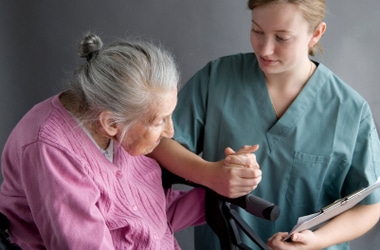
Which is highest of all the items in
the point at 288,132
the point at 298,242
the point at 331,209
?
the point at 288,132

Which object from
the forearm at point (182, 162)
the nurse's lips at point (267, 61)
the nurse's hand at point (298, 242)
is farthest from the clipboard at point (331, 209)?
the nurse's lips at point (267, 61)

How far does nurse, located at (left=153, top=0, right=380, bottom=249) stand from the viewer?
44.1 inches

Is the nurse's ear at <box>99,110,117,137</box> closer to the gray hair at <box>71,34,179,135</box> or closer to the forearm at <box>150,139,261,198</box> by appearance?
the gray hair at <box>71,34,179,135</box>

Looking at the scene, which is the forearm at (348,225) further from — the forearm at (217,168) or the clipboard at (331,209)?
the forearm at (217,168)

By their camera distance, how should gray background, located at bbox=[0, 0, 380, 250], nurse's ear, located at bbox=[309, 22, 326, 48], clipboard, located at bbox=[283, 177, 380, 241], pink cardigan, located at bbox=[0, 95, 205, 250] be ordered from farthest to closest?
→ gray background, located at bbox=[0, 0, 380, 250] → nurse's ear, located at bbox=[309, 22, 326, 48] → clipboard, located at bbox=[283, 177, 380, 241] → pink cardigan, located at bbox=[0, 95, 205, 250]

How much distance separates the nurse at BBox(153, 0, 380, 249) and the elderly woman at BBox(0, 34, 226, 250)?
203mm

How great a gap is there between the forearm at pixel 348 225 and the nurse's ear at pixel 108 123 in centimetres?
56

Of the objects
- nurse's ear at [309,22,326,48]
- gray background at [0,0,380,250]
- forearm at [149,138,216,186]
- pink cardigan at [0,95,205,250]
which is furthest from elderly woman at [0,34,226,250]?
gray background at [0,0,380,250]

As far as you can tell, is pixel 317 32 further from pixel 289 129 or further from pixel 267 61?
pixel 289 129

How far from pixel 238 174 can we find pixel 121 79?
34cm

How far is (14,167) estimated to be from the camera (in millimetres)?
965

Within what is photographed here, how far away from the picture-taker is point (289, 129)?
117cm

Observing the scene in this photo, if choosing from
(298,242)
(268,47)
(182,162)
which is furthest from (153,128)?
(298,242)

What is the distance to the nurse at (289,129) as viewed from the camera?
3.67 feet
